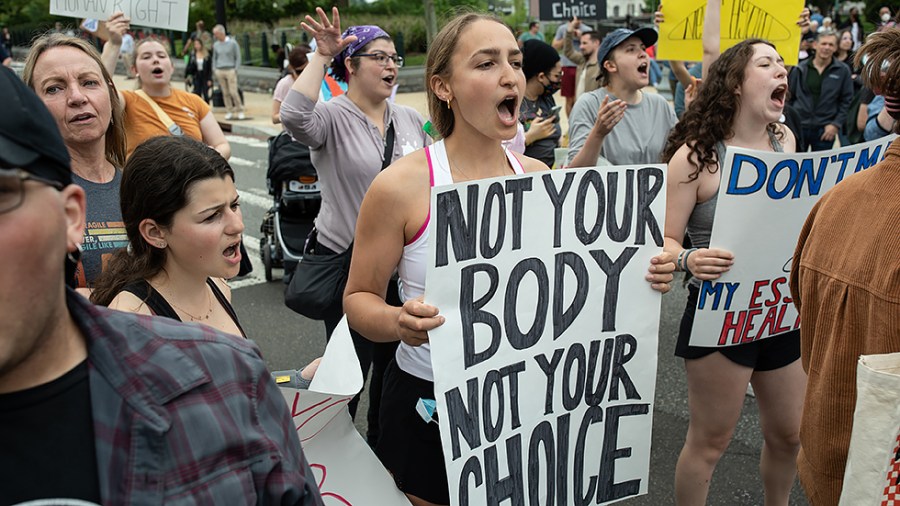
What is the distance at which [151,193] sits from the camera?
228 cm

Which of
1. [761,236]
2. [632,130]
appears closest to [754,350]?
[761,236]

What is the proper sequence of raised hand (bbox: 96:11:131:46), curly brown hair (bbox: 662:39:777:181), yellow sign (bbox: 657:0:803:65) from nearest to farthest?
curly brown hair (bbox: 662:39:777:181) < raised hand (bbox: 96:11:131:46) < yellow sign (bbox: 657:0:803:65)

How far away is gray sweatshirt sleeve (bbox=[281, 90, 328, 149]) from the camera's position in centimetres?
384

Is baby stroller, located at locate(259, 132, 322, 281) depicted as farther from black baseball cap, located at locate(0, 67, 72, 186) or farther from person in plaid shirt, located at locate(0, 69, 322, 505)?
black baseball cap, located at locate(0, 67, 72, 186)

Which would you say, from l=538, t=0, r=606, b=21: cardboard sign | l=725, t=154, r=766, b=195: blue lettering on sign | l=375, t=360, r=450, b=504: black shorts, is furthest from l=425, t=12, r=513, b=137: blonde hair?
l=538, t=0, r=606, b=21: cardboard sign

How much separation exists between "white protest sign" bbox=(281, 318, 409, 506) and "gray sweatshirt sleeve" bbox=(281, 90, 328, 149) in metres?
1.82

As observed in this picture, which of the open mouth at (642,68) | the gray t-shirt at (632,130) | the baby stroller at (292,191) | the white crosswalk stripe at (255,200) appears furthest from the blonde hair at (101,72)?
the white crosswalk stripe at (255,200)

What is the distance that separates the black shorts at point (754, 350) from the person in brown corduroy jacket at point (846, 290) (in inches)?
32.3

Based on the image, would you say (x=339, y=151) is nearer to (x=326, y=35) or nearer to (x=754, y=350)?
(x=326, y=35)

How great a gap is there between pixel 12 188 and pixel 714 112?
2.67 m

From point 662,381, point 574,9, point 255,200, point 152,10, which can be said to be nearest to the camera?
point 662,381

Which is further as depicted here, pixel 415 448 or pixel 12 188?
pixel 415 448

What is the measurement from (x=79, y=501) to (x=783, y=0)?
5.25 metres

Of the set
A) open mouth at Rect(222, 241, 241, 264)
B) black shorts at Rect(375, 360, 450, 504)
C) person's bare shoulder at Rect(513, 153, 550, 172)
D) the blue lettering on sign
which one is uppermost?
person's bare shoulder at Rect(513, 153, 550, 172)
